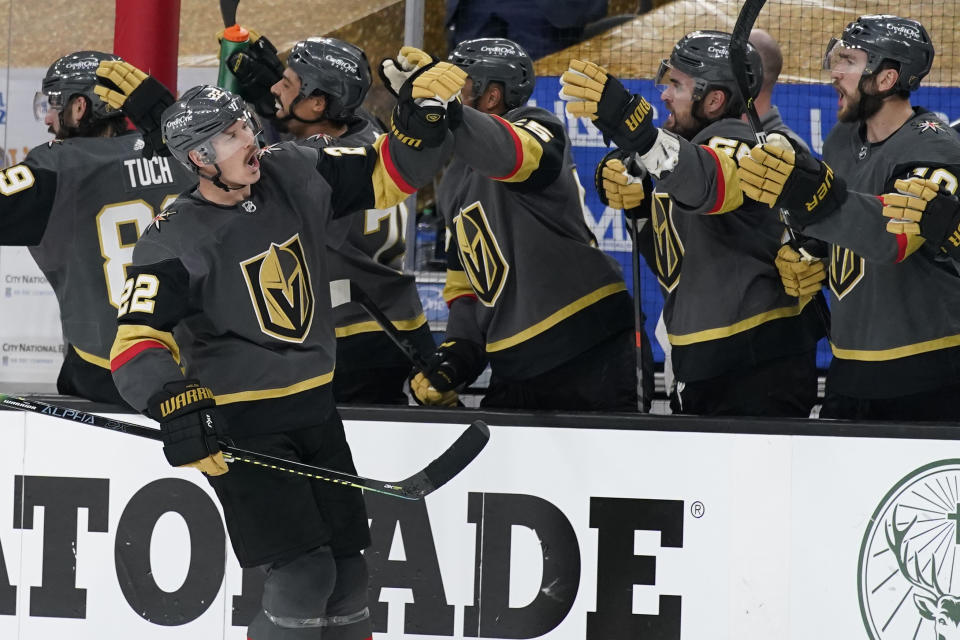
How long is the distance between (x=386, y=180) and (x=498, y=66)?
25.2 inches

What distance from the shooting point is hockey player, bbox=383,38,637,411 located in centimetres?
324

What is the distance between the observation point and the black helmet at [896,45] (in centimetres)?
300

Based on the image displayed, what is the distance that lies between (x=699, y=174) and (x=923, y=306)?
616mm

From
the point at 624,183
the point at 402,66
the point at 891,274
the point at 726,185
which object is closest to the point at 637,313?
the point at 624,183

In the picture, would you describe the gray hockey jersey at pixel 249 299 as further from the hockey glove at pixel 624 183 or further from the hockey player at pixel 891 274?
the hockey player at pixel 891 274

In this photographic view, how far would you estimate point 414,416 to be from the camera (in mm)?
3191

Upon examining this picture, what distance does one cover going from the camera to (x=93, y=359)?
3.40 m

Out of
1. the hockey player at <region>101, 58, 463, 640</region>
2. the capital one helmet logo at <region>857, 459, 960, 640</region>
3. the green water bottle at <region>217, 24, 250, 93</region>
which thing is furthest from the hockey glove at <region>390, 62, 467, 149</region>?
the capital one helmet logo at <region>857, 459, 960, 640</region>

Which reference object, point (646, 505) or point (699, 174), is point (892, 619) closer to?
point (646, 505)

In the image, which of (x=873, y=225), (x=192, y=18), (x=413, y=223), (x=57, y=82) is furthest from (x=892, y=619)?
(x=192, y=18)

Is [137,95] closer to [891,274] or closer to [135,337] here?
[135,337]

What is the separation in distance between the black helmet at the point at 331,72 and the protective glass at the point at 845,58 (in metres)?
1.22

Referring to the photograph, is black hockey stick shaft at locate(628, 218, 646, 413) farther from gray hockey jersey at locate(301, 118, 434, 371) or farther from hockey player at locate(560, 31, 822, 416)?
gray hockey jersey at locate(301, 118, 434, 371)

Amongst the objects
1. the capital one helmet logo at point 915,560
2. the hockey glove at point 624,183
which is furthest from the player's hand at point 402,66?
the capital one helmet logo at point 915,560
